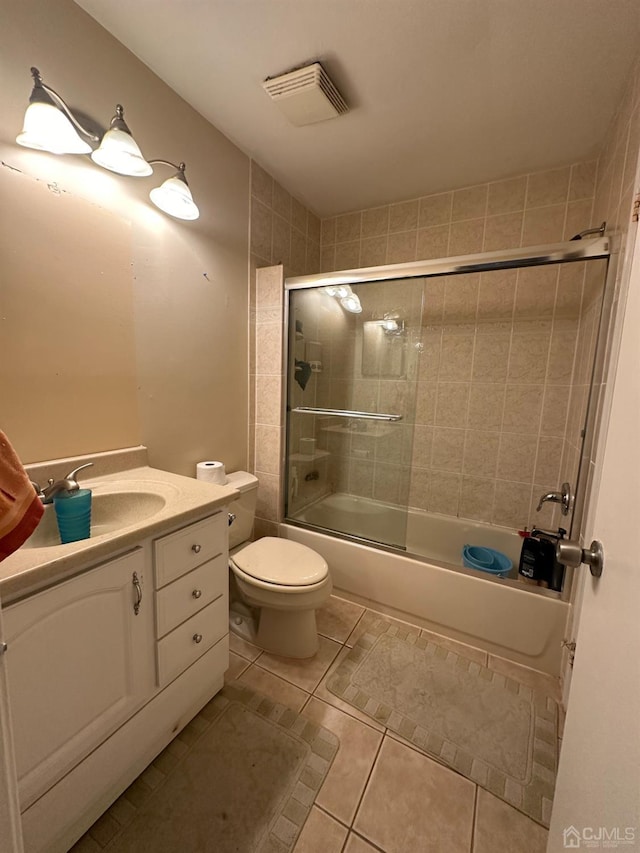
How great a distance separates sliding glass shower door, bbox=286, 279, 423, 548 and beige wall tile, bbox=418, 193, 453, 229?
1.78ft

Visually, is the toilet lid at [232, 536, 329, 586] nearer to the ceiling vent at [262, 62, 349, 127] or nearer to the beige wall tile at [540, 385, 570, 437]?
the beige wall tile at [540, 385, 570, 437]

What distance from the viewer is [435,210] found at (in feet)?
6.86

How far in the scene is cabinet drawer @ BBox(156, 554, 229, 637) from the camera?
3.28 ft

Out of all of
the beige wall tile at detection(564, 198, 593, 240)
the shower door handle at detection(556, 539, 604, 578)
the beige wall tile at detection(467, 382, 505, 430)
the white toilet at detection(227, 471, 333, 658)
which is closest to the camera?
the shower door handle at detection(556, 539, 604, 578)

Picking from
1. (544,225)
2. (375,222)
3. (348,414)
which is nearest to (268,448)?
(348,414)

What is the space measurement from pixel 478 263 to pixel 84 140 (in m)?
1.51

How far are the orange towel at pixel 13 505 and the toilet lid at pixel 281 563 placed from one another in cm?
107

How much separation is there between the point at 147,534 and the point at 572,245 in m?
1.79

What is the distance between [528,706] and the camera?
131cm

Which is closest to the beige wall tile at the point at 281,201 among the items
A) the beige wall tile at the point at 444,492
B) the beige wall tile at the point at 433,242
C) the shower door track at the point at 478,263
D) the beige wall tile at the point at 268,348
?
the shower door track at the point at 478,263

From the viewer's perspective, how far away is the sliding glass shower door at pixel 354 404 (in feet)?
6.57

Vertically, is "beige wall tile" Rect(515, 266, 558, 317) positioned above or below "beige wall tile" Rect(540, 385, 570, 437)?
above

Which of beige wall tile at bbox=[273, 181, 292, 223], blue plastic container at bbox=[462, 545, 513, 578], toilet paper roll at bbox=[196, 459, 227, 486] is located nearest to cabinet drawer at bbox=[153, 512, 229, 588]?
toilet paper roll at bbox=[196, 459, 227, 486]

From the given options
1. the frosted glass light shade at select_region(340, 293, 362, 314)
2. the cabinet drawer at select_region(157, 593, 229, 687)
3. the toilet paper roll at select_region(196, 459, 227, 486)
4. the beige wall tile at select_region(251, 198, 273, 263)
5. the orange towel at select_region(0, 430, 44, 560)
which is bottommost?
the cabinet drawer at select_region(157, 593, 229, 687)
